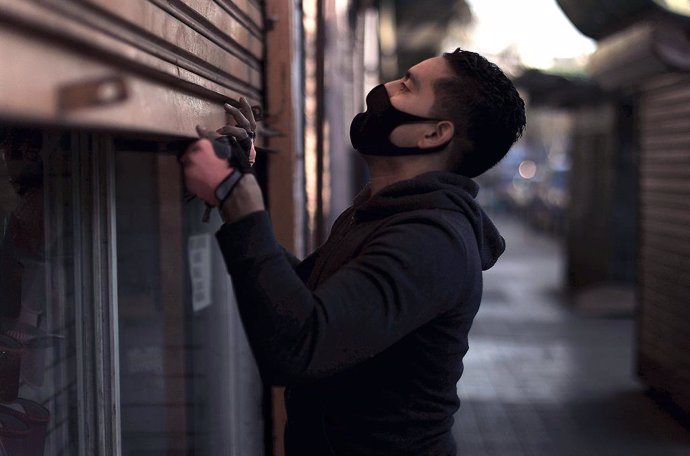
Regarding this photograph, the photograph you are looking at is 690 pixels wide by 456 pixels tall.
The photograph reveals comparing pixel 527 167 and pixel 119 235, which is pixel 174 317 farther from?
pixel 527 167

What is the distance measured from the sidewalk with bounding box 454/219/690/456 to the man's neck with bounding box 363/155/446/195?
4.69 meters

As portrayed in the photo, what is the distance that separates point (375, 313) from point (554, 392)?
7.19 meters

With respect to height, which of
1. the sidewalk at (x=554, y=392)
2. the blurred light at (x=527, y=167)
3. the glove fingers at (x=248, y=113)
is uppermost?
the blurred light at (x=527, y=167)

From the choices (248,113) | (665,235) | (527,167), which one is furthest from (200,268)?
(527,167)

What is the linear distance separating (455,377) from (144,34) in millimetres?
1243

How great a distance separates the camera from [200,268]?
4379mm

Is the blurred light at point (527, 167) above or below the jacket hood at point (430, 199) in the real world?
above

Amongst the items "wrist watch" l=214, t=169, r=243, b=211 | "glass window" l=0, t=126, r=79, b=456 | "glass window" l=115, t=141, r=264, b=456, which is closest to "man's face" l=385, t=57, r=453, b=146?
"wrist watch" l=214, t=169, r=243, b=211

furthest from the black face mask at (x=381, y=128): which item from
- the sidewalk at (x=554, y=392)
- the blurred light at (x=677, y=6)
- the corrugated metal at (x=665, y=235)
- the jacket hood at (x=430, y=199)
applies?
the corrugated metal at (x=665, y=235)

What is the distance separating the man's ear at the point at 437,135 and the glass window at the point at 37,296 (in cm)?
110

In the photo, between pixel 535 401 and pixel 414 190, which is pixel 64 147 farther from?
pixel 535 401

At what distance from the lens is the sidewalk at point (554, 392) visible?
7.18m

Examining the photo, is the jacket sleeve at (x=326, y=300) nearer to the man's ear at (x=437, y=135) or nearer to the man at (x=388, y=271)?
the man at (x=388, y=271)

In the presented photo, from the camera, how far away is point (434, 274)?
218 centimetres
